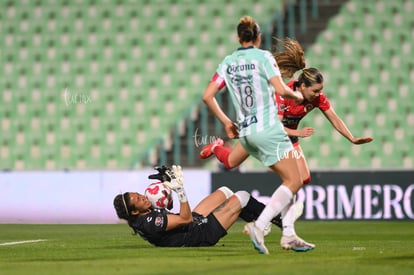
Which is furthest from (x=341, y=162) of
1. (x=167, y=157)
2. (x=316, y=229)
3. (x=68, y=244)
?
(x=68, y=244)

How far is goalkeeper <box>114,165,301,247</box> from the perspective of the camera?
807cm

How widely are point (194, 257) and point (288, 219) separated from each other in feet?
2.79

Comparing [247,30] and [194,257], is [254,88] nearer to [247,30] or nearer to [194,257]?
[247,30]

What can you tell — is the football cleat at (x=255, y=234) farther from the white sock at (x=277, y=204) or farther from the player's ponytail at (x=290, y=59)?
the player's ponytail at (x=290, y=59)

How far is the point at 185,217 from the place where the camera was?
8.03 metres

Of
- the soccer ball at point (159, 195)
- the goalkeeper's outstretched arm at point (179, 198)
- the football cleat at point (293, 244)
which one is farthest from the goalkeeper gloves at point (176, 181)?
the football cleat at point (293, 244)

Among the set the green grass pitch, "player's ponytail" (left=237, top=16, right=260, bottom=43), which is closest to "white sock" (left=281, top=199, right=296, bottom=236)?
the green grass pitch

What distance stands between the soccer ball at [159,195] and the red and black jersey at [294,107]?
1365 mm

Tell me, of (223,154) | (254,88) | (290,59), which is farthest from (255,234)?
(290,59)

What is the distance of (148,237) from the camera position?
27.2ft

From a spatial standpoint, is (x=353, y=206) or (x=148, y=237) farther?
(x=353, y=206)

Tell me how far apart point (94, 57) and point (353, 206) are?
6728 mm

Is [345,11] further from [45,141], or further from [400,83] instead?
[45,141]

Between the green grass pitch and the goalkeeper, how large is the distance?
0.54ft
